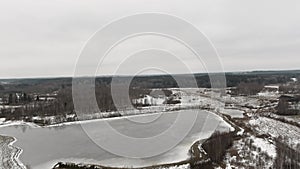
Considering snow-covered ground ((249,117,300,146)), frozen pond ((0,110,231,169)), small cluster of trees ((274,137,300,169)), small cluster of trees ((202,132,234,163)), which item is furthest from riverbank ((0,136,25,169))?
snow-covered ground ((249,117,300,146))

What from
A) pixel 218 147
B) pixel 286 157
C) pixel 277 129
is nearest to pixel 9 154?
pixel 218 147

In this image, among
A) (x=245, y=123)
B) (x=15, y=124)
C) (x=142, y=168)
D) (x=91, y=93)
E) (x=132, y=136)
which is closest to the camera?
(x=142, y=168)

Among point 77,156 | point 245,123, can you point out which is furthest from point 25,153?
point 245,123

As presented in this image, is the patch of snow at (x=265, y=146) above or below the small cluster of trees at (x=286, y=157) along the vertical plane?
below

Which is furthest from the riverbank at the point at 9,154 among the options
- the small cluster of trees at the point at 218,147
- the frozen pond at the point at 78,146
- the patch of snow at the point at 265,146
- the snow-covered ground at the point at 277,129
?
the snow-covered ground at the point at 277,129

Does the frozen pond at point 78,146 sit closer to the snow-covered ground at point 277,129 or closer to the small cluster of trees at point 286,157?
the snow-covered ground at point 277,129

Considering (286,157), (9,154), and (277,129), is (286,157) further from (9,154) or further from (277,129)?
(9,154)

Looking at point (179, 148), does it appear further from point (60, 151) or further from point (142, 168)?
point (60, 151)

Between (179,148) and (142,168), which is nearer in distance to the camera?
(142,168)
